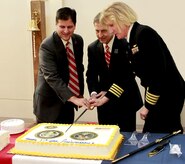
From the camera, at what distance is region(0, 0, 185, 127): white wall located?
3.52 meters

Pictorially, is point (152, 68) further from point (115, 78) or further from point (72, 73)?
point (72, 73)

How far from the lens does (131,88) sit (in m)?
2.44

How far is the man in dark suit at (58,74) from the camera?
2337 mm

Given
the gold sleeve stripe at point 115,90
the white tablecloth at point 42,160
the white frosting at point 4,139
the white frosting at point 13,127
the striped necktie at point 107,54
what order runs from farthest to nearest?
the striped necktie at point 107,54 < the gold sleeve stripe at point 115,90 < the white frosting at point 13,127 < the white frosting at point 4,139 < the white tablecloth at point 42,160

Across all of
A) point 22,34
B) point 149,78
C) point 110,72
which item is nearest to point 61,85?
point 110,72

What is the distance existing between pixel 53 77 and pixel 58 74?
0.06 meters

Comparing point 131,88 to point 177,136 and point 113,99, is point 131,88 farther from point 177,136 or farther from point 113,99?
point 177,136

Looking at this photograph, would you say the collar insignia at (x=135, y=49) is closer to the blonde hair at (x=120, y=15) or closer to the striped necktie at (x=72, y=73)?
the blonde hair at (x=120, y=15)

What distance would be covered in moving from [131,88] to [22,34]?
6.33ft

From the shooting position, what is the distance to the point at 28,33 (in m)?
3.89

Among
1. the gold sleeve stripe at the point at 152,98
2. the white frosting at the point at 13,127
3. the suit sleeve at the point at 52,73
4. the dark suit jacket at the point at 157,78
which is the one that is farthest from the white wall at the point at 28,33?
the white frosting at the point at 13,127

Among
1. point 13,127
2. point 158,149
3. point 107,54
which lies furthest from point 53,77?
point 158,149

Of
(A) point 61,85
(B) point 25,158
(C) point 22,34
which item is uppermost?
(C) point 22,34

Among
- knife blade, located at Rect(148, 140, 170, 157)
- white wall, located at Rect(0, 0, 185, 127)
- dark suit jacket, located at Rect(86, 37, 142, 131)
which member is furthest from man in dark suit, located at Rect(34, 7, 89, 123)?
white wall, located at Rect(0, 0, 185, 127)
